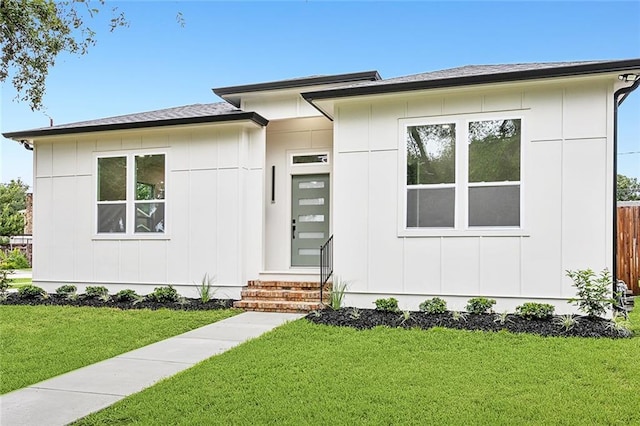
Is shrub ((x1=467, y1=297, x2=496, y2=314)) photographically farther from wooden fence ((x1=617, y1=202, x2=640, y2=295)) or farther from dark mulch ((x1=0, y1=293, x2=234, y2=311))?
wooden fence ((x1=617, y1=202, x2=640, y2=295))

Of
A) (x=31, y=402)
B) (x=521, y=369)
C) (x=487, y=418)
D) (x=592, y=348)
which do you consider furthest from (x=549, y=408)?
(x=31, y=402)

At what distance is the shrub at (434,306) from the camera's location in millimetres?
7434

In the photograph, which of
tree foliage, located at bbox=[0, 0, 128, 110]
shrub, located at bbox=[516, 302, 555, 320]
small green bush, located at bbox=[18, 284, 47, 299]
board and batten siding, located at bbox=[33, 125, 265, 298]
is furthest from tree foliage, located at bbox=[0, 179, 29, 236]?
shrub, located at bbox=[516, 302, 555, 320]

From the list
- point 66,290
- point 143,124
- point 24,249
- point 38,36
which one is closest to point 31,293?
point 66,290

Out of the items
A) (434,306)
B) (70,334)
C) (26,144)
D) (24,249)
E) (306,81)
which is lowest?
(24,249)

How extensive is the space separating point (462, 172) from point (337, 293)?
274 centimetres

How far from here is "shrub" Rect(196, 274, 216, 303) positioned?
30.4 ft

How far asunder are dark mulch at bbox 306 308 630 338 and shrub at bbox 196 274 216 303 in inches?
99.3

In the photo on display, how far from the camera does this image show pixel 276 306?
8523mm

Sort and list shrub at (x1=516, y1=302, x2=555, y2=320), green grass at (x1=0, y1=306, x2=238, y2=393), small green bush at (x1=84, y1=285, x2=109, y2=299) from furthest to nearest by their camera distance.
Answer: small green bush at (x1=84, y1=285, x2=109, y2=299) < shrub at (x1=516, y1=302, x2=555, y2=320) < green grass at (x1=0, y1=306, x2=238, y2=393)

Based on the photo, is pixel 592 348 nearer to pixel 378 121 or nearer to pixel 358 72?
pixel 378 121

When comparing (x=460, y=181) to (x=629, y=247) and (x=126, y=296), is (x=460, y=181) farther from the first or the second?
(x=126, y=296)

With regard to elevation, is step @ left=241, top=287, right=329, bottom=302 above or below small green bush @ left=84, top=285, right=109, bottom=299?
above

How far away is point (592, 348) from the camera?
18.1 feet
